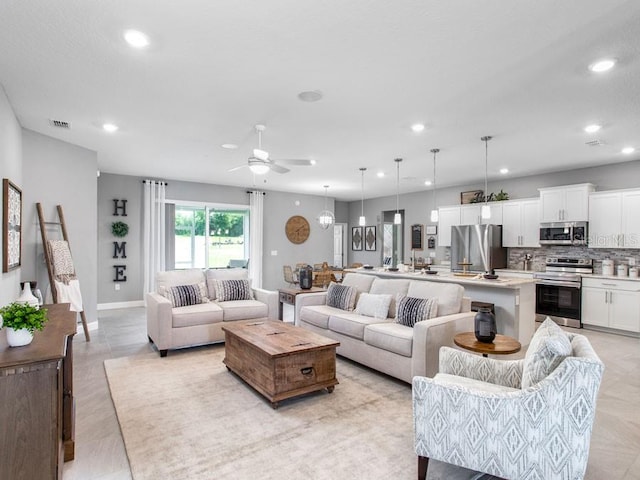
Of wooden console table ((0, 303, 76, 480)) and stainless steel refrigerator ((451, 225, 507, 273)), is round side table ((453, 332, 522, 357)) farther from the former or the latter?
stainless steel refrigerator ((451, 225, 507, 273))

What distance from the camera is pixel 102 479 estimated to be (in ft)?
6.79

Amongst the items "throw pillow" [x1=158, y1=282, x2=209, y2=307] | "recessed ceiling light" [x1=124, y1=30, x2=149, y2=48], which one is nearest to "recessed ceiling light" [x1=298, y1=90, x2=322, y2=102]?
"recessed ceiling light" [x1=124, y1=30, x2=149, y2=48]

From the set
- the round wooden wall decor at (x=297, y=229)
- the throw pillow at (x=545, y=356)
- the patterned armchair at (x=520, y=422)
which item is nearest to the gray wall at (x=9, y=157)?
the patterned armchair at (x=520, y=422)

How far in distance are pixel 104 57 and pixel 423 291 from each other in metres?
3.58

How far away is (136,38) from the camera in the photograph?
2.33 meters

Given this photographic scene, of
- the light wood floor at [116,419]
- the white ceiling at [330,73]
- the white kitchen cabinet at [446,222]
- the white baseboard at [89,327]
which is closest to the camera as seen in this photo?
the white ceiling at [330,73]

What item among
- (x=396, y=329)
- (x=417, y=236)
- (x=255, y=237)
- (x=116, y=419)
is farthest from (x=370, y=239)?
(x=116, y=419)

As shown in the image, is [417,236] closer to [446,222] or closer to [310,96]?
[446,222]

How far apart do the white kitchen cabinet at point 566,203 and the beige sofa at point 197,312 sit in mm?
4957

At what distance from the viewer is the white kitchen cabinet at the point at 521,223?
6602 millimetres

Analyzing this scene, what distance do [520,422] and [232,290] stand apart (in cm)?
400

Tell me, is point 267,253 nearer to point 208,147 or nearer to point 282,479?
point 208,147

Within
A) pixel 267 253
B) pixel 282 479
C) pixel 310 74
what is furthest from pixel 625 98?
→ pixel 267 253

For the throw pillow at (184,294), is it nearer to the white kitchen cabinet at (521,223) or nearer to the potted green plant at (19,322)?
the potted green plant at (19,322)
